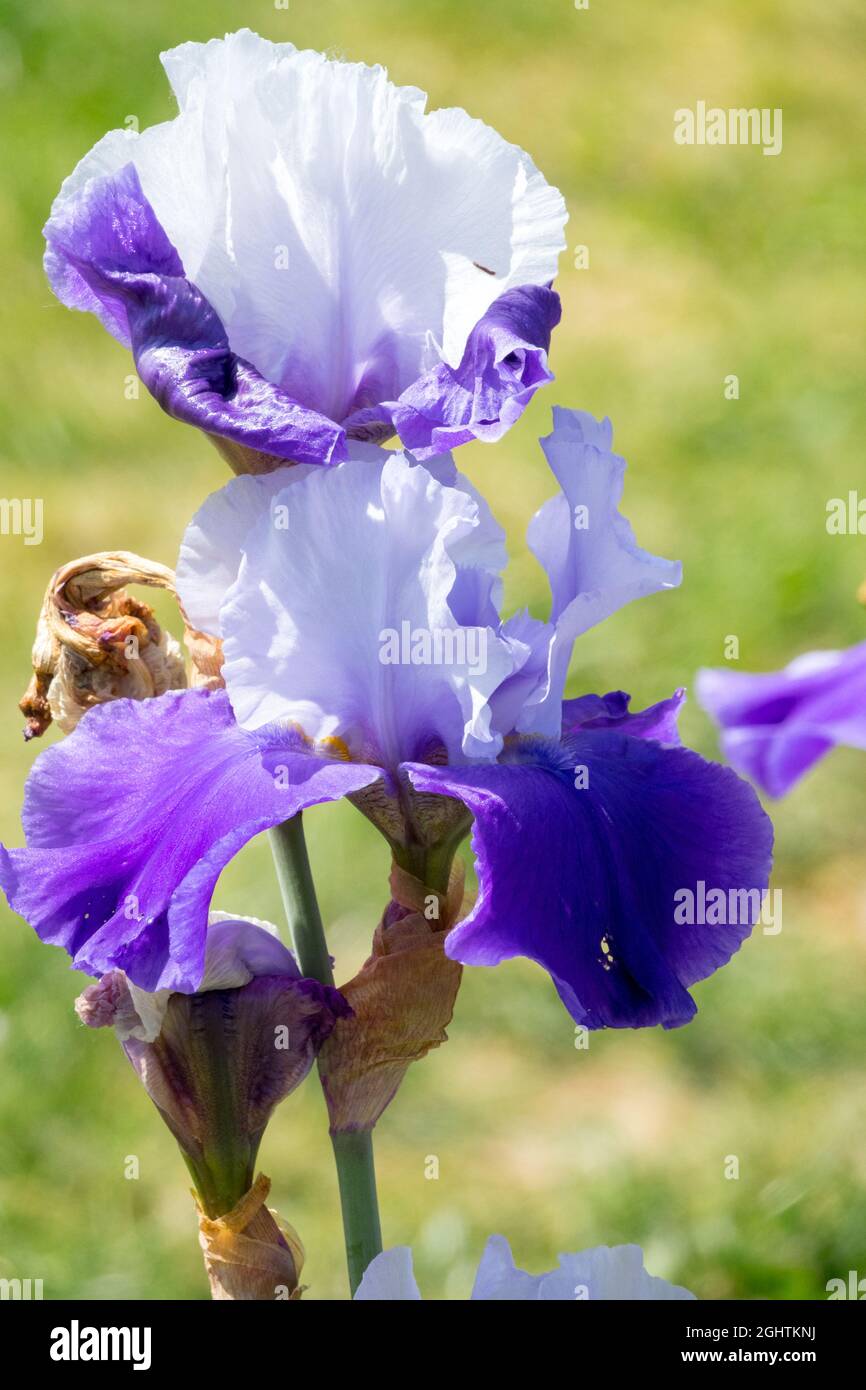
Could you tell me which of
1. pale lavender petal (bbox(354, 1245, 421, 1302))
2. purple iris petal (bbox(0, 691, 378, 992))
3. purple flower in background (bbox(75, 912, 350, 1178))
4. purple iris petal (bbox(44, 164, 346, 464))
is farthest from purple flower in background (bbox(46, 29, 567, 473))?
pale lavender petal (bbox(354, 1245, 421, 1302))

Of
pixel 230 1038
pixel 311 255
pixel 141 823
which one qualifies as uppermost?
pixel 311 255

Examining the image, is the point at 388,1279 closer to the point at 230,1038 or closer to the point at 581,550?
the point at 230,1038

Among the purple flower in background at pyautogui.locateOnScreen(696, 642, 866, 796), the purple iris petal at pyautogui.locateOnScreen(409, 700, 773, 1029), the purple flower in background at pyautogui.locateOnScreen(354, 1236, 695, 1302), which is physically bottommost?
the purple flower in background at pyautogui.locateOnScreen(354, 1236, 695, 1302)

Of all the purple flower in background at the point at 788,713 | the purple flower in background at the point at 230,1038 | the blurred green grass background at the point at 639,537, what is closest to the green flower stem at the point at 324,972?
the purple flower in background at the point at 230,1038

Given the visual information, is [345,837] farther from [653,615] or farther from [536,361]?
[536,361]

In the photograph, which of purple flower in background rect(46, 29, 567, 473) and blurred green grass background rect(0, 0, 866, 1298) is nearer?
purple flower in background rect(46, 29, 567, 473)

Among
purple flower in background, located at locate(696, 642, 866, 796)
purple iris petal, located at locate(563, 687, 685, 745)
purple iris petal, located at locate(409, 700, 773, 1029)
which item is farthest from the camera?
purple iris petal, located at locate(563, 687, 685, 745)

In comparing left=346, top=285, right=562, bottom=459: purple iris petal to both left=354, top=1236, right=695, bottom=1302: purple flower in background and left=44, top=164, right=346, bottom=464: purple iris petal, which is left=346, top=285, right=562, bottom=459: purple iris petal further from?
left=354, top=1236, right=695, bottom=1302: purple flower in background

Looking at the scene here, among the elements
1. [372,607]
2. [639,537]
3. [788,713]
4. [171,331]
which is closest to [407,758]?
[372,607]
